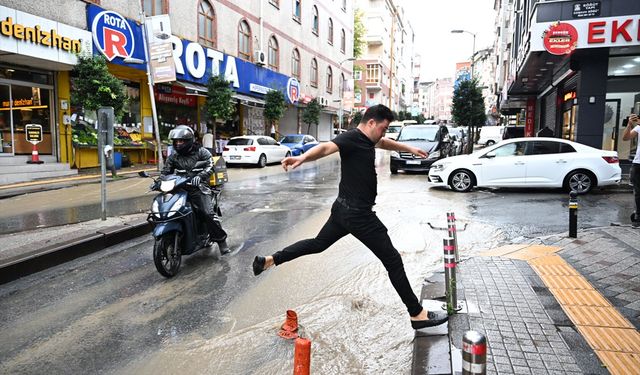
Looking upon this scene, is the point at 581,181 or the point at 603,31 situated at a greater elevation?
the point at 603,31

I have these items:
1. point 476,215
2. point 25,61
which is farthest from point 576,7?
point 25,61

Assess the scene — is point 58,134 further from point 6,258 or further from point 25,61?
point 6,258

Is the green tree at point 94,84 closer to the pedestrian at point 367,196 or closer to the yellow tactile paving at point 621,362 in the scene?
the pedestrian at point 367,196

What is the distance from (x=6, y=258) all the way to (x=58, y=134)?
11770mm

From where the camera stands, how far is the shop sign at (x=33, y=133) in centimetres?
1499

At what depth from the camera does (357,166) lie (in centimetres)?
374

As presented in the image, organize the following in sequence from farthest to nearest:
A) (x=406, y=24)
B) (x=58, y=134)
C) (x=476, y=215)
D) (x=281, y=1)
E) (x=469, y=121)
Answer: (x=406, y=24)
(x=281, y=1)
(x=469, y=121)
(x=58, y=134)
(x=476, y=215)

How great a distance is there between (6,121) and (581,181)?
16707 millimetres

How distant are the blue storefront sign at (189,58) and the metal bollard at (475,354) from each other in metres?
17.0

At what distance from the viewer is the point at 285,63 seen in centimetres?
3247

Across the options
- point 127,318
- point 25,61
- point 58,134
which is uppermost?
point 25,61

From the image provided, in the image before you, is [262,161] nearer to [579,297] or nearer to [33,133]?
[33,133]

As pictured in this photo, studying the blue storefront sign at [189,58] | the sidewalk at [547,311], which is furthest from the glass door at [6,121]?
the sidewalk at [547,311]

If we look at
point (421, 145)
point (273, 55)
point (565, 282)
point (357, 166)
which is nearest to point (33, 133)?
point (421, 145)
